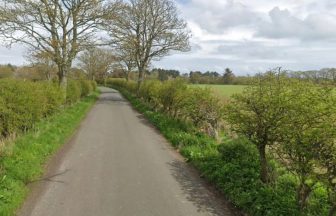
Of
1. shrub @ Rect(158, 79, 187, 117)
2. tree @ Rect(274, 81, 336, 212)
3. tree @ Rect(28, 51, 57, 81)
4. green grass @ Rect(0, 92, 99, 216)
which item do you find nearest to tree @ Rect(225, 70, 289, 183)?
tree @ Rect(274, 81, 336, 212)

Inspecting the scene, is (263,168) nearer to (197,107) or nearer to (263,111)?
(263,111)

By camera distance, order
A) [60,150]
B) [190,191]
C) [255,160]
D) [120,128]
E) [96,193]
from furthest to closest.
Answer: [120,128], [60,150], [255,160], [190,191], [96,193]

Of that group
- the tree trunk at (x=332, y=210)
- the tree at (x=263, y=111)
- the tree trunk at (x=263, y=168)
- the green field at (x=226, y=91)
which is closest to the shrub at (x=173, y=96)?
the green field at (x=226, y=91)

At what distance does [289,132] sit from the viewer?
656cm

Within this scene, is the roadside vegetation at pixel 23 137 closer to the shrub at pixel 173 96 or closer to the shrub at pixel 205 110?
the shrub at pixel 173 96

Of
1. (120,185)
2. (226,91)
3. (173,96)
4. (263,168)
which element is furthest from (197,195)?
(173,96)

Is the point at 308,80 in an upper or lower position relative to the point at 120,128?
upper

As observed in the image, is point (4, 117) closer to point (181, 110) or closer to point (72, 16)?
point (181, 110)

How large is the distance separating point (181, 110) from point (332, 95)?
36.0 feet

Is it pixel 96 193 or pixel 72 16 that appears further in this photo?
pixel 72 16

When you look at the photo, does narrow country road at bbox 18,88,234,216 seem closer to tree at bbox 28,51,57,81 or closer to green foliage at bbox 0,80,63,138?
green foliage at bbox 0,80,63,138

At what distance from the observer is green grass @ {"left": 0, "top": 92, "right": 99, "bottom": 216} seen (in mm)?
6462

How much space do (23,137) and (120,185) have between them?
5162mm

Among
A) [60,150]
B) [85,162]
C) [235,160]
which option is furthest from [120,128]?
[235,160]
